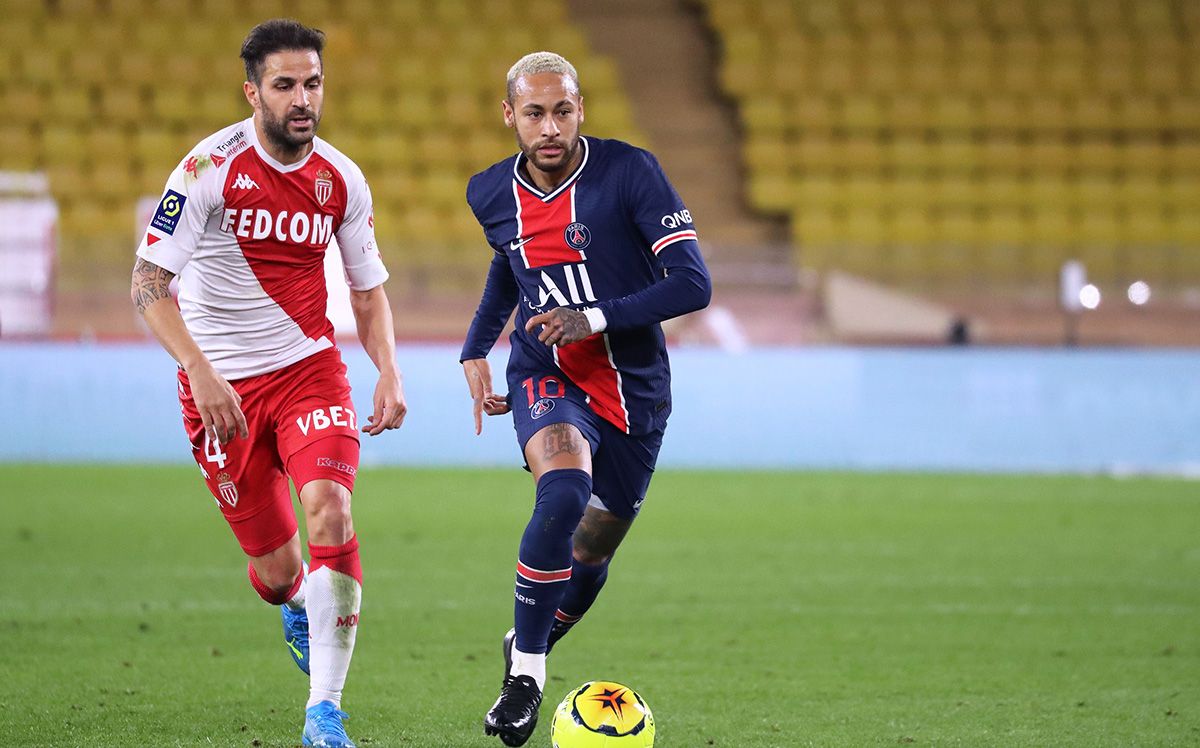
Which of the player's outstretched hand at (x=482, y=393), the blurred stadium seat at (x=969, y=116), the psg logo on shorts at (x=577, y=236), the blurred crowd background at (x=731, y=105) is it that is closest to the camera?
the psg logo on shorts at (x=577, y=236)

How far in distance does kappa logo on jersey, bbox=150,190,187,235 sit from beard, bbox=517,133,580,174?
43.9 inches

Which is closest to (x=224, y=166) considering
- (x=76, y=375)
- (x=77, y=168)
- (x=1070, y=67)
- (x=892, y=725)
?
(x=892, y=725)

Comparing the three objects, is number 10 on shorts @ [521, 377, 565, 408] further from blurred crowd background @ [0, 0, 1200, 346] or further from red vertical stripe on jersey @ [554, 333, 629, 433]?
blurred crowd background @ [0, 0, 1200, 346]

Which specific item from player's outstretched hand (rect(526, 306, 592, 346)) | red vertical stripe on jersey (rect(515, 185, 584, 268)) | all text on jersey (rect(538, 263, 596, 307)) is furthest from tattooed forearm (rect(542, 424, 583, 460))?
red vertical stripe on jersey (rect(515, 185, 584, 268))

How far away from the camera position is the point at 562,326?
477 centimetres

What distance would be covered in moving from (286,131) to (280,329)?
690mm

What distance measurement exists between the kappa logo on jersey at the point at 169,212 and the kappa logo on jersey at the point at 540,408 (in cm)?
130

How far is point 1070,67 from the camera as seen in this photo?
22125 mm

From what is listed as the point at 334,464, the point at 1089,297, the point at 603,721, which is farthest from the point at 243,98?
the point at 603,721

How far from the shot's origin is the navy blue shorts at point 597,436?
5070mm

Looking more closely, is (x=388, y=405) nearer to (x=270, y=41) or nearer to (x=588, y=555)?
(x=588, y=555)

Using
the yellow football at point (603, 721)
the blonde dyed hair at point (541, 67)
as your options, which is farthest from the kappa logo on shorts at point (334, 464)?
the blonde dyed hair at point (541, 67)

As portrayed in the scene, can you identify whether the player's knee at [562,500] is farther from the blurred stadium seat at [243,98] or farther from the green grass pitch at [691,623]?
the blurred stadium seat at [243,98]

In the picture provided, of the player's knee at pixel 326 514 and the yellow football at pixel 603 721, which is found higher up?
the player's knee at pixel 326 514
